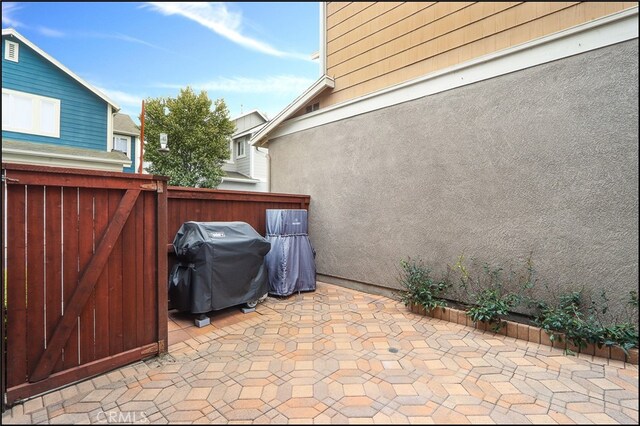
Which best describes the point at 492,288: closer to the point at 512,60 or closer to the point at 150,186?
the point at 512,60

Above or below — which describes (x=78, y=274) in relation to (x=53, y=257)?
below

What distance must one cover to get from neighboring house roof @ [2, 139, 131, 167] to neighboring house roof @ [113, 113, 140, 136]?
3502 mm

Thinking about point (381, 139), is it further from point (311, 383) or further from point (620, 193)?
point (311, 383)

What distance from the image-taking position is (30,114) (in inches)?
355

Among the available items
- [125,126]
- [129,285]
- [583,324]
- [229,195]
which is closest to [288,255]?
[229,195]

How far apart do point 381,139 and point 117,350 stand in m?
4.20

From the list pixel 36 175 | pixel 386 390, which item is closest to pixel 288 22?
pixel 36 175

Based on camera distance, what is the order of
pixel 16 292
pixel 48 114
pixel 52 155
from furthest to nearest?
pixel 48 114, pixel 52 155, pixel 16 292

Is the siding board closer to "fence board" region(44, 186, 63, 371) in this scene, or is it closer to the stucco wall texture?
the stucco wall texture

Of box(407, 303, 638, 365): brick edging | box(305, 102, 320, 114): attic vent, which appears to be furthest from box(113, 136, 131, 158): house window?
box(407, 303, 638, 365): brick edging

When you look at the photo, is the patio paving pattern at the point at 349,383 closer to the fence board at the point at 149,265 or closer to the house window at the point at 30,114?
the fence board at the point at 149,265

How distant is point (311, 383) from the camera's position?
7.55 ft

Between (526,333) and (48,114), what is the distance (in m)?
13.4

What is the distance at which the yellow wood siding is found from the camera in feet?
10.6
